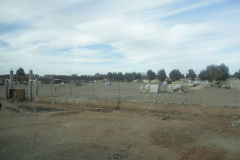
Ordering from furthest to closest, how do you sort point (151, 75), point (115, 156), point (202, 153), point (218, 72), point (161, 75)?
point (151, 75) < point (161, 75) < point (218, 72) < point (202, 153) < point (115, 156)

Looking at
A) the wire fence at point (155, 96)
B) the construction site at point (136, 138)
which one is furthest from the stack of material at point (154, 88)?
the construction site at point (136, 138)

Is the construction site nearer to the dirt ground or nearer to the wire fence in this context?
the dirt ground

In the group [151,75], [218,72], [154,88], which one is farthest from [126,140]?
[151,75]

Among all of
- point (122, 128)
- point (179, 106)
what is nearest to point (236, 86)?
point (179, 106)

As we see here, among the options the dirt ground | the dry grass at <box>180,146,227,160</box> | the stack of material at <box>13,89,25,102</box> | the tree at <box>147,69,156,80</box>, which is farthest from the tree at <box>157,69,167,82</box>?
the dry grass at <box>180,146,227,160</box>

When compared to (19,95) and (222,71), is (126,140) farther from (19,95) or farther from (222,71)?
(222,71)

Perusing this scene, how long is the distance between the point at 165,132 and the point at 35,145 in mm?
5020

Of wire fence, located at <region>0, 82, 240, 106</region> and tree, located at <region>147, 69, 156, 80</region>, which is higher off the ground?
tree, located at <region>147, 69, 156, 80</region>

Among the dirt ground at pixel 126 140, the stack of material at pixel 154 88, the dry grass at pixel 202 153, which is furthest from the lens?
the stack of material at pixel 154 88

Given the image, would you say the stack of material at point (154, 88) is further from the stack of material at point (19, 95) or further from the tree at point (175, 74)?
the tree at point (175, 74)

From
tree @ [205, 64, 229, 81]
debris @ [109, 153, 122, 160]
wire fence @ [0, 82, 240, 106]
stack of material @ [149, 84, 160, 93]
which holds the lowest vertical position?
debris @ [109, 153, 122, 160]

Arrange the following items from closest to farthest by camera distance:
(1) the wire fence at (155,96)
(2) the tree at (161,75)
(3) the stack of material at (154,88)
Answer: (1) the wire fence at (155,96) < (3) the stack of material at (154,88) < (2) the tree at (161,75)

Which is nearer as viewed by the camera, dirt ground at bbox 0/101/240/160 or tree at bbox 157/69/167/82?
dirt ground at bbox 0/101/240/160

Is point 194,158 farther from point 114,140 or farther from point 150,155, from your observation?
point 114,140
